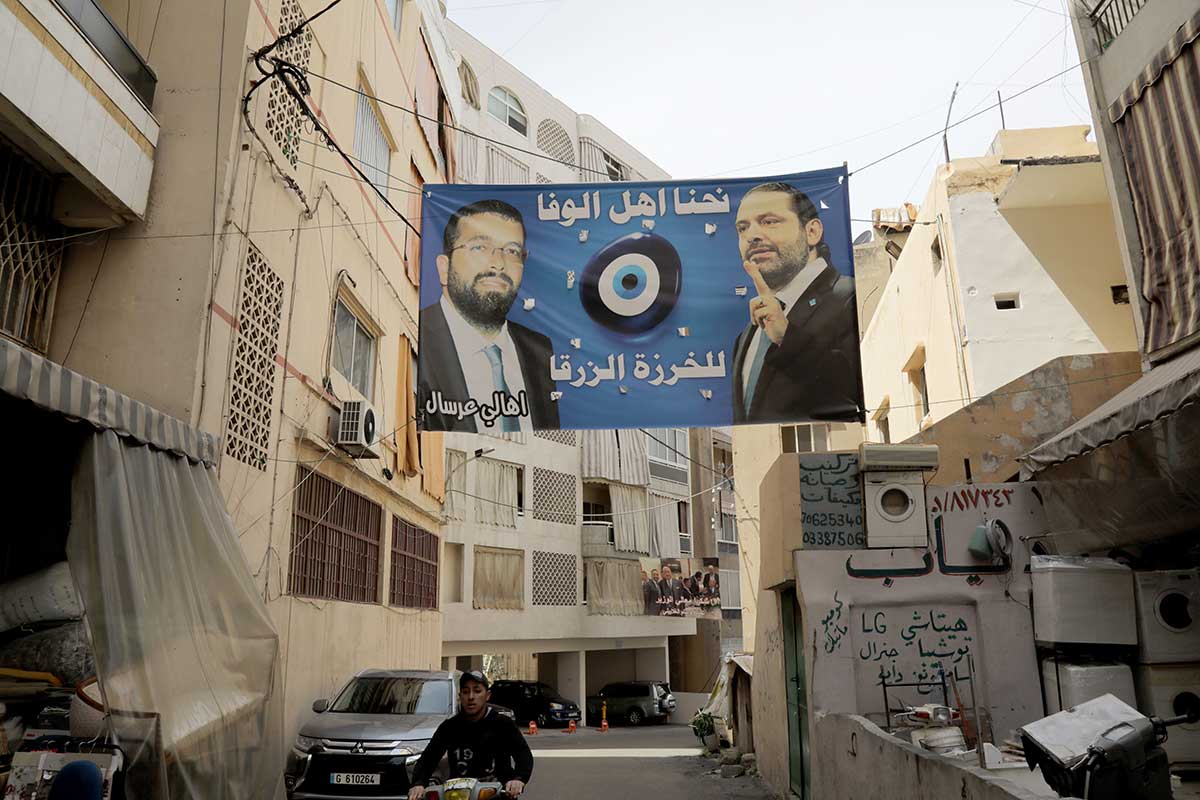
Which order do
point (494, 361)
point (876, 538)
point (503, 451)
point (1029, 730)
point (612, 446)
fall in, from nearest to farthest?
point (1029, 730) < point (494, 361) < point (876, 538) < point (503, 451) < point (612, 446)

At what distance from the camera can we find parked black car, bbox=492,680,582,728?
1052 inches

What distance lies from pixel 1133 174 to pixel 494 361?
21.7 feet

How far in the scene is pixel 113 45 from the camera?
738 cm

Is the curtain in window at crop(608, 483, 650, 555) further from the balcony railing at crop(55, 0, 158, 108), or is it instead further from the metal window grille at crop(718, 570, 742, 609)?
the balcony railing at crop(55, 0, 158, 108)

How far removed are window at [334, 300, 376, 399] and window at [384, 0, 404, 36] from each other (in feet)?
16.8

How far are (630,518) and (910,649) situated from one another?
24.9m

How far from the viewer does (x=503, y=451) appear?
28922mm

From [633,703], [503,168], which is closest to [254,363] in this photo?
[503,168]

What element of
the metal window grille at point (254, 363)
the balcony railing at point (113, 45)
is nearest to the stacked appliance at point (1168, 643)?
the metal window grille at point (254, 363)

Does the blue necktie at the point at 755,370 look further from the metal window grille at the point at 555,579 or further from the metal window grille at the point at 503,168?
the metal window grille at the point at 503,168

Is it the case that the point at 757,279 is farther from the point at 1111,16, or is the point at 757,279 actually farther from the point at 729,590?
the point at 729,590

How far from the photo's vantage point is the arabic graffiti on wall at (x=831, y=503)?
29.0 feet

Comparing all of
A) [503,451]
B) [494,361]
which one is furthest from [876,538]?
[503,451]

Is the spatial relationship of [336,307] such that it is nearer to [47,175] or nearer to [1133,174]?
[47,175]
